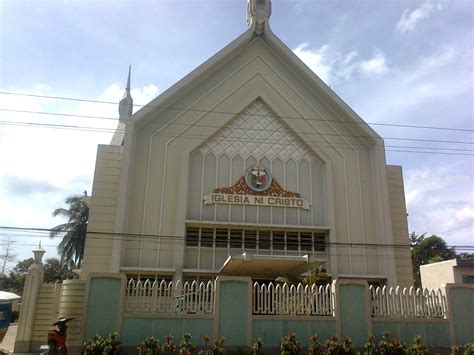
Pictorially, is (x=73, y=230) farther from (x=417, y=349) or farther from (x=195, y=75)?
(x=417, y=349)

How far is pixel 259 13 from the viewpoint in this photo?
2336 centimetres

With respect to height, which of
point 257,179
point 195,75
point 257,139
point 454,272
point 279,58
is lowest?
point 454,272

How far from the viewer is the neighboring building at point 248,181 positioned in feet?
63.1

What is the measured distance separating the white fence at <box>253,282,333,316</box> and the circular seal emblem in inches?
320

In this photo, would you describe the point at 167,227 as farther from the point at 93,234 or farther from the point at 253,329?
the point at 253,329

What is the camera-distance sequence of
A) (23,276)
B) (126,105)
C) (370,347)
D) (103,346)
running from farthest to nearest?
1. (23,276)
2. (126,105)
3. (370,347)
4. (103,346)

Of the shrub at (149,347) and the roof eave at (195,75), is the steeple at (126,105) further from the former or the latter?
the shrub at (149,347)

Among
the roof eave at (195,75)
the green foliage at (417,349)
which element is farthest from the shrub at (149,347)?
the roof eave at (195,75)

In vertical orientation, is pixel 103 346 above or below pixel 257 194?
below

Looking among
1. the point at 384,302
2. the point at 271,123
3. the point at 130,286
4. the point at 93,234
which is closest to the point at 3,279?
the point at 93,234

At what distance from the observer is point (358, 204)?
21312 mm

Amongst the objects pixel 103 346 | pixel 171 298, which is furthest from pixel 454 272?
pixel 103 346

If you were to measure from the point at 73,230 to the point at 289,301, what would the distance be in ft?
104

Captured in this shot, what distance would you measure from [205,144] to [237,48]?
5.28 meters
